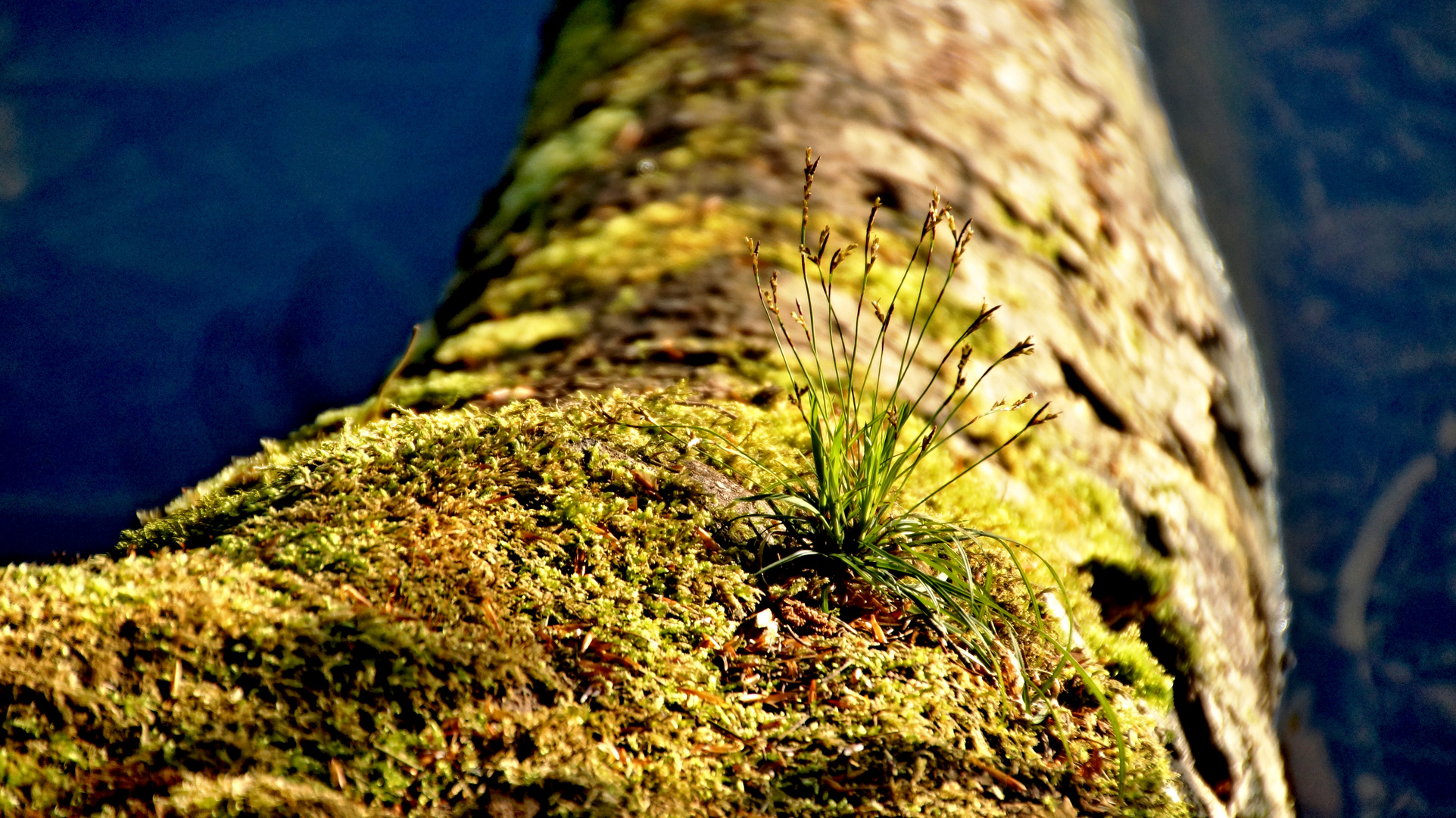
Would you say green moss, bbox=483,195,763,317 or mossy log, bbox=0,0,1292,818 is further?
green moss, bbox=483,195,763,317

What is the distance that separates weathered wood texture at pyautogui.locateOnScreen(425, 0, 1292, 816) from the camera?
78.5 inches

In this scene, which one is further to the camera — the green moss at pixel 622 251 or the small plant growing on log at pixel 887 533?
the green moss at pixel 622 251

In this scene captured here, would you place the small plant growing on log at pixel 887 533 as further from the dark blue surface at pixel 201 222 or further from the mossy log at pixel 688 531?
the dark blue surface at pixel 201 222

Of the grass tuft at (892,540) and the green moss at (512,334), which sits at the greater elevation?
the green moss at (512,334)

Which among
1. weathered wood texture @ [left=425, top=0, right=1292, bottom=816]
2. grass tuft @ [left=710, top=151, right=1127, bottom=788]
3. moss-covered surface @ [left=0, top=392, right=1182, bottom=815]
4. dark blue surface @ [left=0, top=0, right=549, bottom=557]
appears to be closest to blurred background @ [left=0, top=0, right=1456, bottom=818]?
→ dark blue surface @ [left=0, top=0, right=549, bottom=557]

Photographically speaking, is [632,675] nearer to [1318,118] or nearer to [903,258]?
[903,258]

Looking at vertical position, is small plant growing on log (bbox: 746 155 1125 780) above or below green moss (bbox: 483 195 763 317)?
below

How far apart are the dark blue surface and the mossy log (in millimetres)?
382

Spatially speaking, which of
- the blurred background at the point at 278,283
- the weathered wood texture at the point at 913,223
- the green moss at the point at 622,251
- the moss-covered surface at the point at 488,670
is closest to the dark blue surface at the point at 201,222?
the blurred background at the point at 278,283

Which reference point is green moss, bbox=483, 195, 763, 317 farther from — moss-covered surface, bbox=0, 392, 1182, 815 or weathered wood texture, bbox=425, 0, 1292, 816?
moss-covered surface, bbox=0, 392, 1182, 815

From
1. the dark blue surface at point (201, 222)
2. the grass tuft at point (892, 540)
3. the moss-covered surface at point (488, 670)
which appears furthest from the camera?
the dark blue surface at point (201, 222)

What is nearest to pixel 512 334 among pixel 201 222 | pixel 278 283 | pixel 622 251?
pixel 622 251

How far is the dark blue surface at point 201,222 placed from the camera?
2.27 m

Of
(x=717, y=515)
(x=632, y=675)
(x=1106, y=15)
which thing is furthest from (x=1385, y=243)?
(x=632, y=675)
